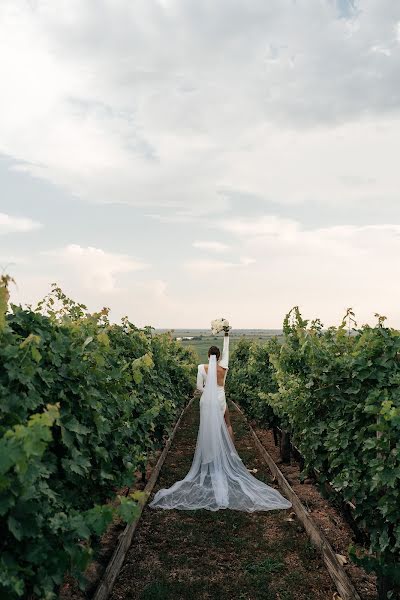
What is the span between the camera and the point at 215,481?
9.40m

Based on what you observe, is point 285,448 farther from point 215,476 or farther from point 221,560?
point 221,560

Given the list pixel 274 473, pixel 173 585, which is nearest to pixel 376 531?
pixel 173 585

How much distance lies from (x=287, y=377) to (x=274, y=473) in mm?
2322

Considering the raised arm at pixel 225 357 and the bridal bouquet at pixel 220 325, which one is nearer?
the raised arm at pixel 225 357

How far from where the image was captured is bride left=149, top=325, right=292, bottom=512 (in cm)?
868

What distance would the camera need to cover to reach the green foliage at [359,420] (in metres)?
5.20

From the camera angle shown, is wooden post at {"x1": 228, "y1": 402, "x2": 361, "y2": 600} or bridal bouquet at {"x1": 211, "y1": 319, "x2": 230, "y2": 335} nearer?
wooden post at {"x1": 228, "y1": 402, "x2": 361, "y2": 600}

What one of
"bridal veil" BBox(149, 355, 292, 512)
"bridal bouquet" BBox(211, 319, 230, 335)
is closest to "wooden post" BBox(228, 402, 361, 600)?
"bridal veil" BBox(149, 355, 292, 512)

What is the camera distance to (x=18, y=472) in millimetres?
2924

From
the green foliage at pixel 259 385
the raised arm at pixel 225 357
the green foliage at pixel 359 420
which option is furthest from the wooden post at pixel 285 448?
the green foliage at pixel 359 420

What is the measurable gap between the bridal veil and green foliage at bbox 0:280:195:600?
267 cm

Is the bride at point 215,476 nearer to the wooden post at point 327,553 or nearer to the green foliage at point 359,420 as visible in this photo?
the wooden post at point 327,553

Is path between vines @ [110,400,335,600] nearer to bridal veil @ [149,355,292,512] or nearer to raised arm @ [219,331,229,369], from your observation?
bridal veil @ [149,355,292,512]

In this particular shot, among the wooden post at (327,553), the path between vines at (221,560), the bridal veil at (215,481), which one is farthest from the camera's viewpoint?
the bridal veil at (215,481)
